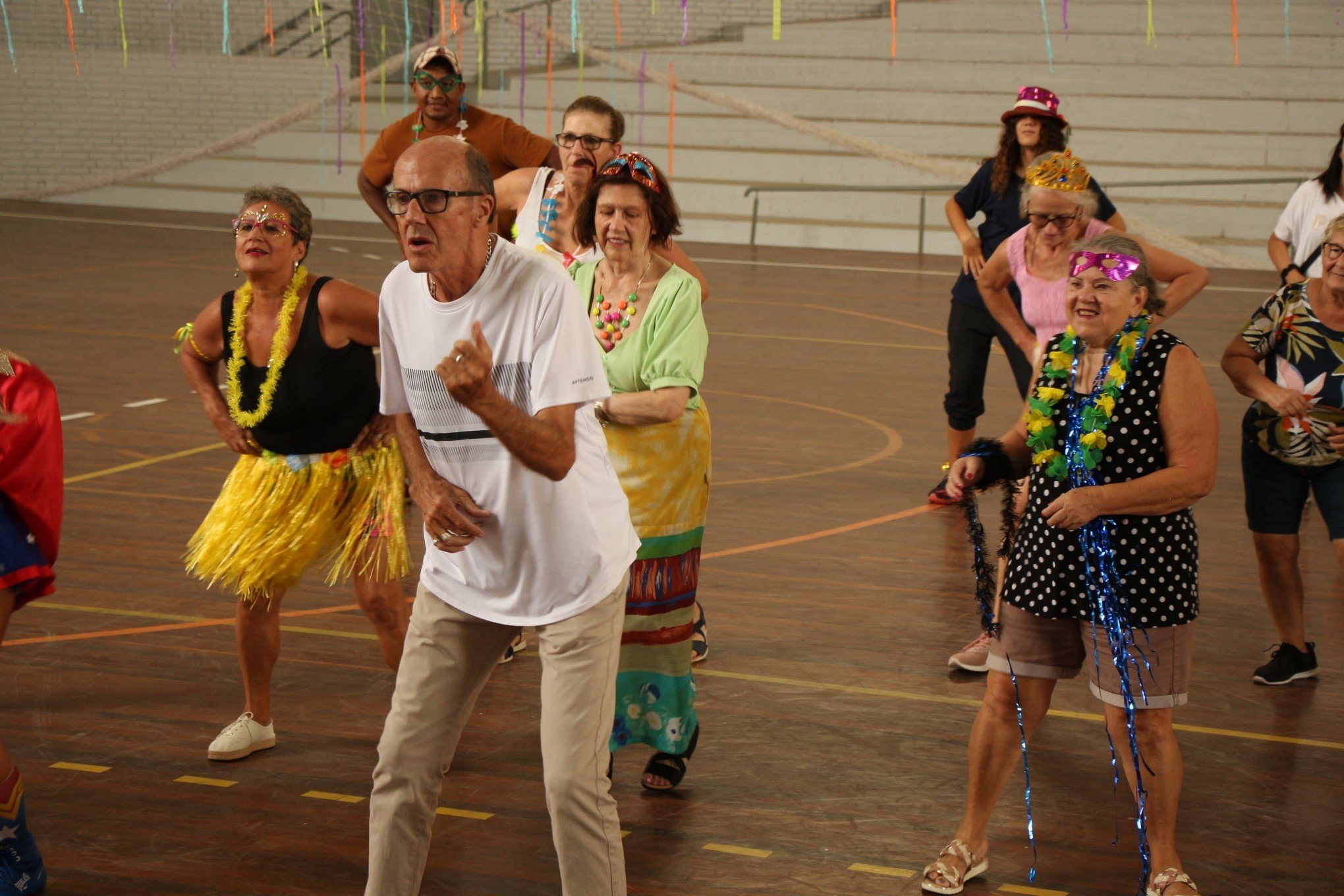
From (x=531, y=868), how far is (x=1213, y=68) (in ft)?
53.0

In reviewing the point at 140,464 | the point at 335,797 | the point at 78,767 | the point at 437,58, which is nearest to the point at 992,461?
the point at 335,797

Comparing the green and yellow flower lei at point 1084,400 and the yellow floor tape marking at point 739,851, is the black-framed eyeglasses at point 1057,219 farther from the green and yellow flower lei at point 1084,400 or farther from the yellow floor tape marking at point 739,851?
the yellow floor tape marking at point 739,851

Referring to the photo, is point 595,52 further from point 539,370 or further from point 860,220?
point 539,370

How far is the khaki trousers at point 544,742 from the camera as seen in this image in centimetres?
234

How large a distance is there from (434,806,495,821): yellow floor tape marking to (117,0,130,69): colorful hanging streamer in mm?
17918

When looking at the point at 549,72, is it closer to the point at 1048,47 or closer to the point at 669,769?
the point at 1048,47

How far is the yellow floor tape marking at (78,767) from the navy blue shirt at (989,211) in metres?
3.30

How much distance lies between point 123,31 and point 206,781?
706 inches

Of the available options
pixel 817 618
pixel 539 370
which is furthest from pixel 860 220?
pixel 539 370

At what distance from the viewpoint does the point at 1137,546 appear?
282cm

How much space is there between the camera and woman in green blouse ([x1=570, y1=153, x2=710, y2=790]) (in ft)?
10.6

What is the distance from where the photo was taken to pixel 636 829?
10.6 ft

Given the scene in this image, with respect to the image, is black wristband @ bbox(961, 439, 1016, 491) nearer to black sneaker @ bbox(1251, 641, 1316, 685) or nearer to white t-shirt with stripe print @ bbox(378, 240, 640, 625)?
white t-shirt with stripe print @ bbox(378, 240, 640, 625)

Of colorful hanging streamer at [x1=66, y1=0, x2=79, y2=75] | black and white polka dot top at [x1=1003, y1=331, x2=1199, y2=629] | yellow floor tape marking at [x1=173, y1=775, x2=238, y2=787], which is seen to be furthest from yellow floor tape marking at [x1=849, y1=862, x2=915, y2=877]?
colorful hanging streamer at [x1=66, y1=0, x2=79, y2=75]
